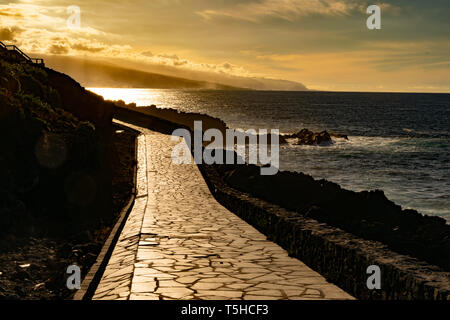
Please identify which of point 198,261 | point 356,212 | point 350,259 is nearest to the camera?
point 350,259

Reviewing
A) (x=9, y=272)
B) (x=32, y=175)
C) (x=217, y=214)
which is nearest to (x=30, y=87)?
(x=32, y=175)

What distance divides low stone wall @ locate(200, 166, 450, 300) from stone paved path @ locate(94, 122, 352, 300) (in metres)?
0.17

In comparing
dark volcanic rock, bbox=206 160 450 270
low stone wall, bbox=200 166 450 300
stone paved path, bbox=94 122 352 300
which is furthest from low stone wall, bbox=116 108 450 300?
dark volcanic rock, bbox=206 160 450 270

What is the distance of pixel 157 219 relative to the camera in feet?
36.3

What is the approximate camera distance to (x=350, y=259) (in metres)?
6.70

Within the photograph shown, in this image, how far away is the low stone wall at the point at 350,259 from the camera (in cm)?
547

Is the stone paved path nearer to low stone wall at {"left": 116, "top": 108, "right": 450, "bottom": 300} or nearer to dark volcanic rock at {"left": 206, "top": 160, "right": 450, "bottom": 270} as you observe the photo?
low stone wall at {"left": 116, "top": 108, "right": 450, "bottom": 300}

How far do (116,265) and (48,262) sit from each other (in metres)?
1.78

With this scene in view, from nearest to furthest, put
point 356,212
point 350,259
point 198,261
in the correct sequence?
1. point 350,259
2. point 198,261
3. point 356,212

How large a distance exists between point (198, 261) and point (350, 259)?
2378 millimetres

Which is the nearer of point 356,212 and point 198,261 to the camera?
point 198,261

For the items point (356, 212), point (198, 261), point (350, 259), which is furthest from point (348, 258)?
point (356, 212)

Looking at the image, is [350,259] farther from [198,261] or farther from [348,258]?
[198,261]
